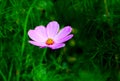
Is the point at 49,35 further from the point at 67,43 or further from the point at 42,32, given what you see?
the point at 67,43

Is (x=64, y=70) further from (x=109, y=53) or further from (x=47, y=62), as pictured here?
(x=109, y=53)

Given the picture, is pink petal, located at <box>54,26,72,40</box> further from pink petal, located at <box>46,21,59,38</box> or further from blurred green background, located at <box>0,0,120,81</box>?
blurred green background, located at <box>0,0,120,81</box>

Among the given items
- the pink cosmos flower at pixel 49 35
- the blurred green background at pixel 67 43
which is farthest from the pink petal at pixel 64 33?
the blurred green background at pixel 67 43

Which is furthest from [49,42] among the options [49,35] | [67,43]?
[67,43]

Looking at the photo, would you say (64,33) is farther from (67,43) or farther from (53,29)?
(67,43)

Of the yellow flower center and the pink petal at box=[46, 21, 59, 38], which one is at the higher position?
the pink petal at box=[46, 21, 59, 38]

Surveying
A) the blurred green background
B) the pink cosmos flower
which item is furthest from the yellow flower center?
the blurred green background

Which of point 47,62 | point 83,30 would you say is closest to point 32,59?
point 47,62

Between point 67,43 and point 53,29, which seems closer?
point 53,29

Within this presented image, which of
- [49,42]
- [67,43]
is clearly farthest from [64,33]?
[67,43]
